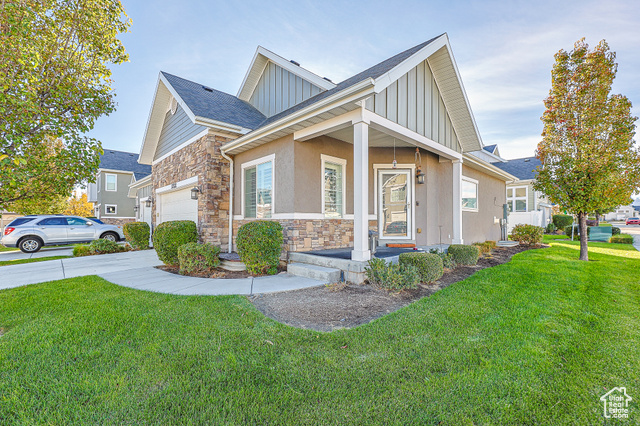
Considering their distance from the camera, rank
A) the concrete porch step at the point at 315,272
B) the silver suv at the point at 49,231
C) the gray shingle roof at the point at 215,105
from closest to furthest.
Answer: the concrete porch step at the point at 315,272, the gray shingle roof at the point at 215,105, the silver suv at the point at 49,231

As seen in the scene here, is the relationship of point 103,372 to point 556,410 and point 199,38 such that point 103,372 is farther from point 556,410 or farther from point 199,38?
point 199,38

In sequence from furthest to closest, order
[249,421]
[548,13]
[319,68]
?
[319,68] < [548,13] < [249,421]

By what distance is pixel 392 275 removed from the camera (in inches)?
179

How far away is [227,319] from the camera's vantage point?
329 centimetres

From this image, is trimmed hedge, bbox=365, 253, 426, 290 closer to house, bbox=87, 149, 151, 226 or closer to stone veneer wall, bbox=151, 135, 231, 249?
stone veneer wall, bbox=151, 135, 231, 249

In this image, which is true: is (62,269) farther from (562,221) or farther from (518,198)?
(562,221)

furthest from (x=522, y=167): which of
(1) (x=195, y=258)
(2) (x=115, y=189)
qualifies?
(2) (x=115, y=189)

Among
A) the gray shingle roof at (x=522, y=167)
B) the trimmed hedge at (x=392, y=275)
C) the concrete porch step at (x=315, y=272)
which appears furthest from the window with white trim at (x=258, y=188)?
the gray shingle roof at (x=522, y=167)

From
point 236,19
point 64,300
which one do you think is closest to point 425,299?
point 64,300

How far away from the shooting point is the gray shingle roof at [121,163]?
22.5 metres

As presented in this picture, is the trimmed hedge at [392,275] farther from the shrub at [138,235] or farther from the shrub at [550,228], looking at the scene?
the shrub at [550,228]

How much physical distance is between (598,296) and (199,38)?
1194 centimetres

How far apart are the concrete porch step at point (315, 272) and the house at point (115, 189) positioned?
69.8ft

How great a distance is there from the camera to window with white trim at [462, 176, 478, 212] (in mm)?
9534
